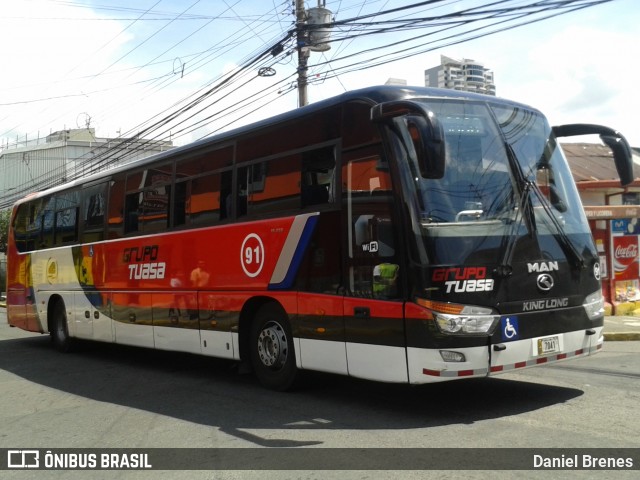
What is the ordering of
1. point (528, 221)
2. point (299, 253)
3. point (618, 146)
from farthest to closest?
point (299, 253)
point (618, 146)
point (528, 221)

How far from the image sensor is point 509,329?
Result: 5.93 m

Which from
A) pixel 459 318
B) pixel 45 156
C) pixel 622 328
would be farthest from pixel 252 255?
pixel 45 156

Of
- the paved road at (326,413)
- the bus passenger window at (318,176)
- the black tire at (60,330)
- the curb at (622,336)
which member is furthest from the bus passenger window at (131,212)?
the curb at (622,336)

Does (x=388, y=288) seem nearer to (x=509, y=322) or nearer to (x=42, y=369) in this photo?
(x=509, y=322)

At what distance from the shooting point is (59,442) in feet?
20.2

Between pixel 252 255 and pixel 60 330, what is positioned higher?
pixel 252 255

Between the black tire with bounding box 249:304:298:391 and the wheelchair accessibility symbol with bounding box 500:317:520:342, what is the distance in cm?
254

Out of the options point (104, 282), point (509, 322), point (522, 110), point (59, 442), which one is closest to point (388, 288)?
point (509, 322)

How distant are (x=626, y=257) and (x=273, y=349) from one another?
1012cm

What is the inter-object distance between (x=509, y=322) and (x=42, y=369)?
326 inches

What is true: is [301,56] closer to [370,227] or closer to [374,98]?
[374,98]

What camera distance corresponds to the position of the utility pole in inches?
607

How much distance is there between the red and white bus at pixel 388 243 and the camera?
5.85 m

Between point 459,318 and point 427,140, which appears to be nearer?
point 427,140
